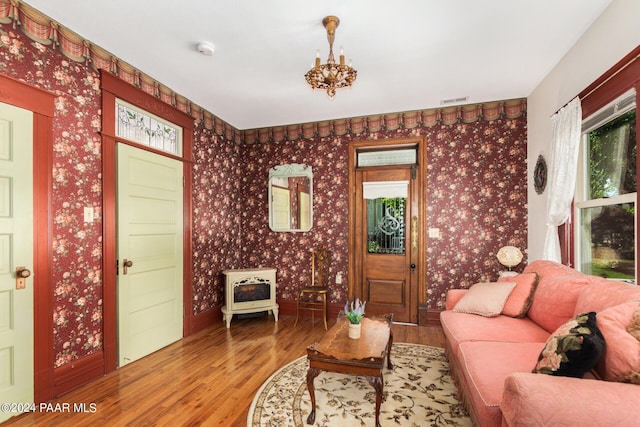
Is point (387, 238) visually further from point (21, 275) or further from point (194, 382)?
point (21, 275)

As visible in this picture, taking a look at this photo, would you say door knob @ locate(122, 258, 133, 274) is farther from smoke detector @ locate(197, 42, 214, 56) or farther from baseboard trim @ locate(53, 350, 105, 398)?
smoke detector @ locate(197, 42, 214, 56)

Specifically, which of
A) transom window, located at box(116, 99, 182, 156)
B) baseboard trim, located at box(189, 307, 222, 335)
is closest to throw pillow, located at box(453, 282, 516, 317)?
baseboard trim, located at box(189, 307, 222, 335)

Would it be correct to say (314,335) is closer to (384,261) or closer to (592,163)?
(384,261)

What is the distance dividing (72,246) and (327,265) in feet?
9.77

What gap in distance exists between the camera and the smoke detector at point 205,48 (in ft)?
8.74

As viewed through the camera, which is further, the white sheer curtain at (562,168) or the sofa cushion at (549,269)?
the white sheer curtain at (562,168)

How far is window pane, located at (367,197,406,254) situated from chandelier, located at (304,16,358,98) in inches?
89.5

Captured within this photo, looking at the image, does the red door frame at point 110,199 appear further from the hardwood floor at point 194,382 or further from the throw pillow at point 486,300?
the throw pillow at point 486,300

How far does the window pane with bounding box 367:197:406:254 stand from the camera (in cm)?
436

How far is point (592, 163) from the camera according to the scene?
2746 millimetres

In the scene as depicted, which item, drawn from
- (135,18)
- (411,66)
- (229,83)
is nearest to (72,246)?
(135,18)

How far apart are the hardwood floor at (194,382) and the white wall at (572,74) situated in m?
1.85

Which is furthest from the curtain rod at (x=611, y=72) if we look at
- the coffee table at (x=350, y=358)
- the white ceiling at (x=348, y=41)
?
the coffee table at (x=350, y=358)

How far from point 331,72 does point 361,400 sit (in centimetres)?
239
